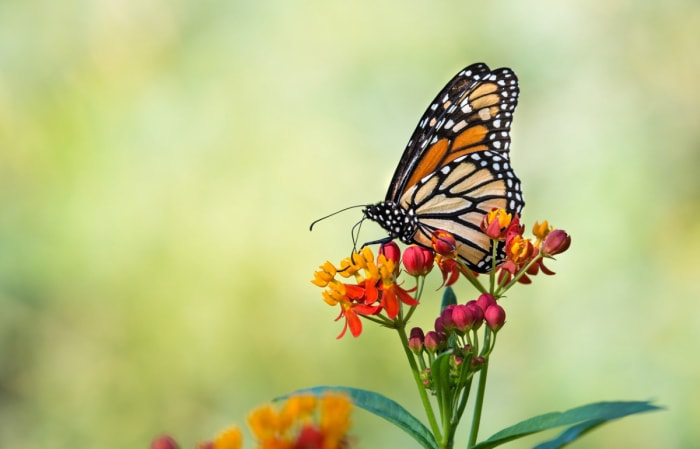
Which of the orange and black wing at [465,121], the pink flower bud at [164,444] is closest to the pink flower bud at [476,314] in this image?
the pink flower bud at [164,444]

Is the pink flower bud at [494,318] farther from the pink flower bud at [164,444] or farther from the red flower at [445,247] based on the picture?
the pink flower bud at [164,444]

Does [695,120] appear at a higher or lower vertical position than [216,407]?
higher

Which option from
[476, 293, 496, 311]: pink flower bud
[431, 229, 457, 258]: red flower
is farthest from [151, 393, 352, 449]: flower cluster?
[431, 229, 457, 258]: red flower

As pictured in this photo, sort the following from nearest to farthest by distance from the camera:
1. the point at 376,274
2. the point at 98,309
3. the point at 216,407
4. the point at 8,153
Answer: the point at 376,274
the point at 216,407
the point at 98,309
the point at 8,153

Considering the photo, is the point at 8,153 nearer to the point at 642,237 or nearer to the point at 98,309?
the point at 98,309

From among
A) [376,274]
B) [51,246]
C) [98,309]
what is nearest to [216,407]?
[98,309]

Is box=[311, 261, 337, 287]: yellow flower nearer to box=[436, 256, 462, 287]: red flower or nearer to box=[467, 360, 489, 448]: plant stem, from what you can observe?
box=[436, 256, 462, 287]: red flower

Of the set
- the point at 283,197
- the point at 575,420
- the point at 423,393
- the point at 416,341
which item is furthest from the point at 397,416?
the point at 283,197
